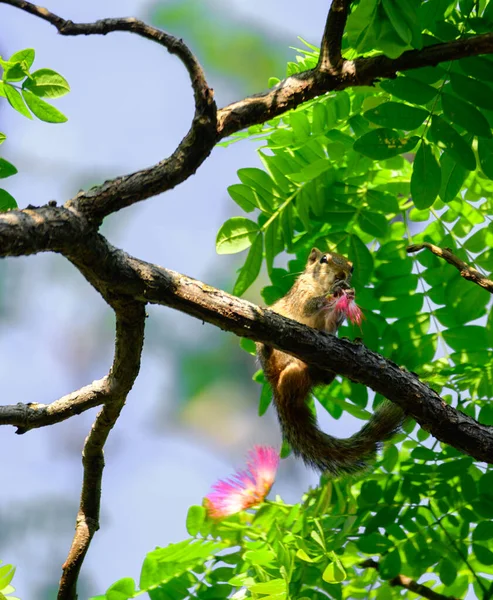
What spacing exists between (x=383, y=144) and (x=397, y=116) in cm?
6

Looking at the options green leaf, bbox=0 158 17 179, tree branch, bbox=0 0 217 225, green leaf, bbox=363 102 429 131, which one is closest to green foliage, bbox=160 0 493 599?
green leaf, bbox=363 102 429 131

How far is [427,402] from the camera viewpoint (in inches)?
53.1

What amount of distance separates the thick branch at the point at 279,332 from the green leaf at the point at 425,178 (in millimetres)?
323

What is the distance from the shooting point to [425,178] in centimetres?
139

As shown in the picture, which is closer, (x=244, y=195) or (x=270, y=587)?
(x=270, y=587)

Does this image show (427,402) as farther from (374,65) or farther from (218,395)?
(218,395)

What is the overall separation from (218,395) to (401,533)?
1.94 m

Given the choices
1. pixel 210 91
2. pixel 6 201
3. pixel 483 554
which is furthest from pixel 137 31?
pixel 483 554

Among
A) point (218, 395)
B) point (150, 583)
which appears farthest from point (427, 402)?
point (218, 395)

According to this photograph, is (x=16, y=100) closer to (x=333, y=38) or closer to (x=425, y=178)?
(x=333, y=38)

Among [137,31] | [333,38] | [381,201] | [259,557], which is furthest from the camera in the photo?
[381,201]

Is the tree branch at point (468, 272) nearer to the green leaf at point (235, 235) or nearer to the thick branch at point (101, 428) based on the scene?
the green leaf at point (235, 235)

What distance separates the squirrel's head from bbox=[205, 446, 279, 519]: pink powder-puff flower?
47 centimetres

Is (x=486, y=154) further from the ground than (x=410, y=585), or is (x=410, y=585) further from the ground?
(x=486, y=154)
